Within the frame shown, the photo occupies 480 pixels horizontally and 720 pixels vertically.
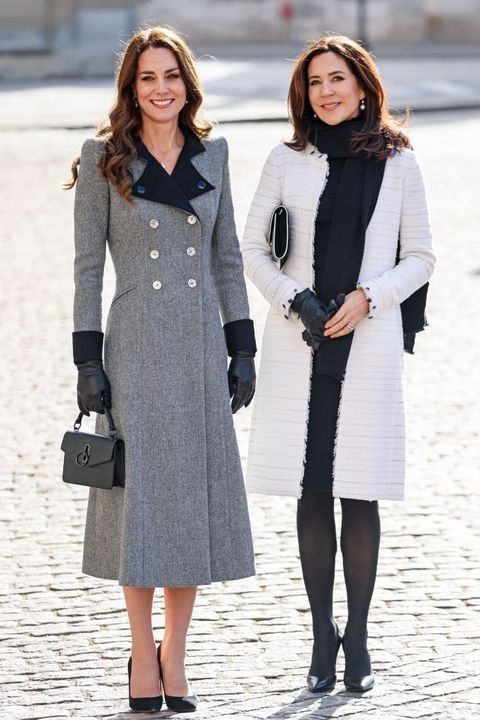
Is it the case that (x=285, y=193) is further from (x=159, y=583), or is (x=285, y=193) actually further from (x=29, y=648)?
(x=29, y=648)

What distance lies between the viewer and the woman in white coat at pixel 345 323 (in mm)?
4934

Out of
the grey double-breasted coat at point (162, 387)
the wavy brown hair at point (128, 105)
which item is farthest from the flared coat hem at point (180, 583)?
the wavy brown hair at point (128, 105)

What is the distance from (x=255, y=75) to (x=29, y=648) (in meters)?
29.9

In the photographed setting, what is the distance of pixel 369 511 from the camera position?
5.04m

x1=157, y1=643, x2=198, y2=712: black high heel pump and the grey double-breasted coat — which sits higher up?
the grey double-breasted coat

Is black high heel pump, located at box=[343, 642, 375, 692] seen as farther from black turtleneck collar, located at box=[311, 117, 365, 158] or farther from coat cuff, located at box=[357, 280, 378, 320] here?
black turtleneck collar, located at box=[311, 117, 365, 158]

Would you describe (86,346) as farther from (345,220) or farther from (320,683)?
(320,683)

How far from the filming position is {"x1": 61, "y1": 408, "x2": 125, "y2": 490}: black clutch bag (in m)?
4.70

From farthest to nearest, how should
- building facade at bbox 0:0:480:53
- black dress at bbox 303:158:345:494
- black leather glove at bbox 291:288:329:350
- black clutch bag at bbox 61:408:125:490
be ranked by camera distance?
1. building facade at bbox 0:0:480:53
2. black dress at bbox 303:158:345:494
3. black leather glove at bbox 291:288:329:350
4. black clutch bag at bbox 61:408:125:490

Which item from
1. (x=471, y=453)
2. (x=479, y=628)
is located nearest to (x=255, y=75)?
(x=471, y=453)

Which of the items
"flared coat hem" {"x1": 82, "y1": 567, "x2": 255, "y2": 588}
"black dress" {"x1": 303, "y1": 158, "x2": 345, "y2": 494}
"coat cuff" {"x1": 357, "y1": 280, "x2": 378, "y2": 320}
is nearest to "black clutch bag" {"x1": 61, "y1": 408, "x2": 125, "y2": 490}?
"flared coat hem" {"x1": 82, "y1": 567, "x2": 255, "y2": 588}

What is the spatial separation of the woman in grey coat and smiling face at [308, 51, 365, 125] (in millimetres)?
378

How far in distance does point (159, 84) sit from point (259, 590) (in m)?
2.16

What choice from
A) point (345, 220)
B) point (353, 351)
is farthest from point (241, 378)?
point (345, 220)
